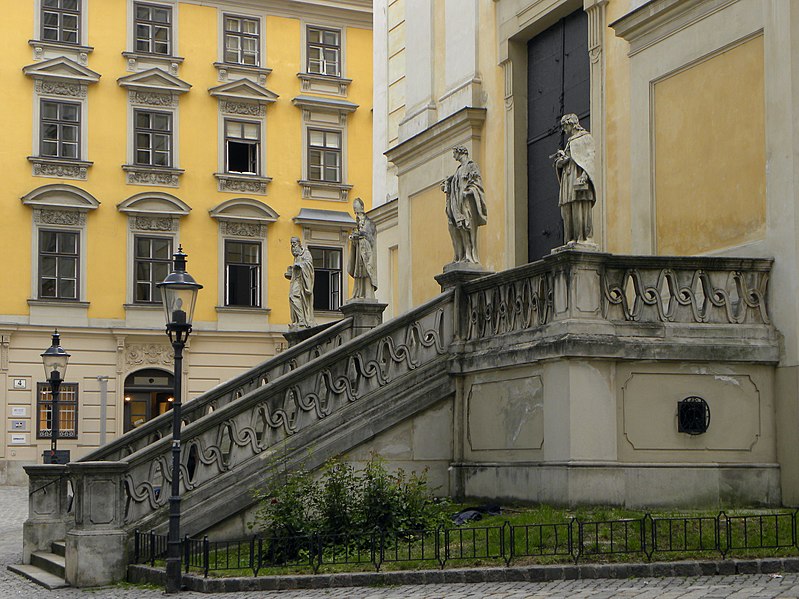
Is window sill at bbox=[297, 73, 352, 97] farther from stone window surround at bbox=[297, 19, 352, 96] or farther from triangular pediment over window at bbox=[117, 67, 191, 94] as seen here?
triangular pediment over window at bbox=[117, 67, 191, 94]

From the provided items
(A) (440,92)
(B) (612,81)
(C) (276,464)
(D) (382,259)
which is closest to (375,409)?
(C) (276,464)

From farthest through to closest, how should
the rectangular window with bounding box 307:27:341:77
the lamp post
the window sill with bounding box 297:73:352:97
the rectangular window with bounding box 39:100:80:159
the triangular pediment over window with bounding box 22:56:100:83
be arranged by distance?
the rectangular window with bounding box 307:27:341:77, the window sill with bounding box 297:73:352:97, the rectangular window with bounding box 39:100:80:159, the triangular pediment over window with bounding box 22:56:100:83, the lamp post

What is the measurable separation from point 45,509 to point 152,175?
2437 centimetres

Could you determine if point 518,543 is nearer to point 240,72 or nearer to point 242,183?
point 242,183

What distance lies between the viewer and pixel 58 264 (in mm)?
Result: 40531

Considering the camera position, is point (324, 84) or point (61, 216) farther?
point (324, 84)

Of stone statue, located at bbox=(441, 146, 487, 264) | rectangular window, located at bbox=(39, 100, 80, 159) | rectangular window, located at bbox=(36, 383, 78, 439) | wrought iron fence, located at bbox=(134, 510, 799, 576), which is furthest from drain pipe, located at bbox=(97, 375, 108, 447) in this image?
wrought iron fence, located at bbox=(134, 510, 799, 576)

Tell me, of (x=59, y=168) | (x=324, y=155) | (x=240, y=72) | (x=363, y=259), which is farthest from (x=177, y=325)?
(x=324, y=155)

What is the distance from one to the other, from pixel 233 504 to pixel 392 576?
3.60m

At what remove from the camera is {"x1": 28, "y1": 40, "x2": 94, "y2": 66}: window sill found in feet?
134

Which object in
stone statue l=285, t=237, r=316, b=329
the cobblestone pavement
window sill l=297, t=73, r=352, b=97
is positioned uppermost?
window sill l=297, t=73, r=352, b=97

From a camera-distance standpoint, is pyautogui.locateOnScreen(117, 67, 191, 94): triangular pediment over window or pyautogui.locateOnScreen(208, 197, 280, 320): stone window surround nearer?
pyautogui.locateOnScreen(117, 67, 191, 94): triangular pediment over window

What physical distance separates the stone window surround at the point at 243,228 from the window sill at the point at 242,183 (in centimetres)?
48

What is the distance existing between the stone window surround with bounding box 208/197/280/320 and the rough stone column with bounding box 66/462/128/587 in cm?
2676
